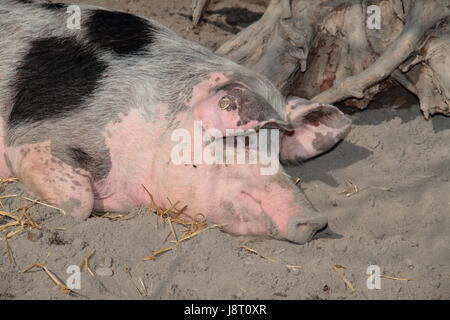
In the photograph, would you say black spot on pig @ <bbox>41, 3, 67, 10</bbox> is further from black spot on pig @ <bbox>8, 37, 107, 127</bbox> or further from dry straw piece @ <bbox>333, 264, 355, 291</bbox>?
dry straw piece @ <bbox>333, 264, 355, 291</bbox>

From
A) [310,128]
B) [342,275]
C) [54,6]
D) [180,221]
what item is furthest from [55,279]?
[54,6]

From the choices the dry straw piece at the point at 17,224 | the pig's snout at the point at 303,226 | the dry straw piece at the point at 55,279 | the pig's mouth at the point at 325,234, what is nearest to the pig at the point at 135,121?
the pig's snout at the point at 303,226

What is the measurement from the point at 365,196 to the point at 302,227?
0.82 m

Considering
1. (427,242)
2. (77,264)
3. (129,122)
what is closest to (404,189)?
(427,242)

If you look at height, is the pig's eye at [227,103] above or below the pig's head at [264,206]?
above

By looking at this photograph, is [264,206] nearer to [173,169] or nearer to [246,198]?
[246,198]

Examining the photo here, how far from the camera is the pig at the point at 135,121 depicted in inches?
132

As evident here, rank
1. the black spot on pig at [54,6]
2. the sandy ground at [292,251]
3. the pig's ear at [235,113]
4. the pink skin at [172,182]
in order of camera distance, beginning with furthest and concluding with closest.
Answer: the black spot on pig at [54,6] → the pink skin at [172,182] → the pig's ear at [235,113] → the sandy ground at [292,251]

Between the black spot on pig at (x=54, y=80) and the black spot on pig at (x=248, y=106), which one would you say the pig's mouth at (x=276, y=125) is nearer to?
the black spot on pig at (x=248, y=106)

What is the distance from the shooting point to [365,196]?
13.1 ft

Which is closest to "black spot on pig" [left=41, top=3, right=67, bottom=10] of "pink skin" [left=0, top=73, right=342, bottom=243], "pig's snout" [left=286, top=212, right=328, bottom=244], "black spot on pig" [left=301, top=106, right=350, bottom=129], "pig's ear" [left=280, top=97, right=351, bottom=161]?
"pink skin" [left=0, top=73, right=342, bottom=243]

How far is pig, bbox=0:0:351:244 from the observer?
334cm

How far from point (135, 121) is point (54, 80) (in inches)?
19.4

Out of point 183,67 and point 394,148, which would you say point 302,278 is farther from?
point 394,148
